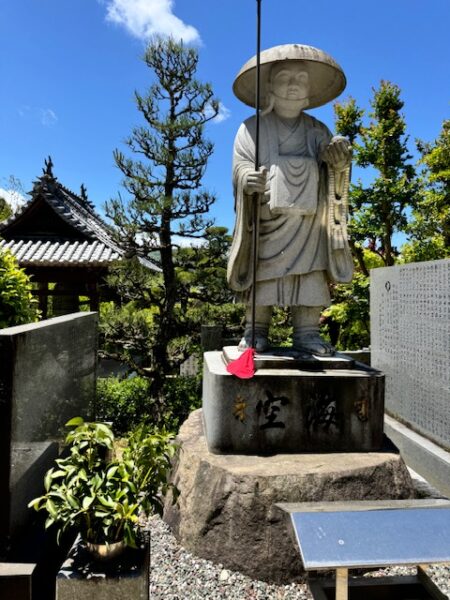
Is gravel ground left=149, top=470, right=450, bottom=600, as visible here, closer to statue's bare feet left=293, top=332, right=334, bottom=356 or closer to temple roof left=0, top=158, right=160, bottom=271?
statue's bare feet left=293, top=332, right=334, bottom=356

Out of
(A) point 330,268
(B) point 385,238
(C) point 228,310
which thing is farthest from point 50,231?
A: (A) point 330,268

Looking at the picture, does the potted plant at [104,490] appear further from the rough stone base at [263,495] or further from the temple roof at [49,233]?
the temple roof at [49,233]

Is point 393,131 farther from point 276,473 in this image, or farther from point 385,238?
point 276,473

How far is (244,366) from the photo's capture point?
324cm

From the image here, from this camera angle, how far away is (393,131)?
11109mm

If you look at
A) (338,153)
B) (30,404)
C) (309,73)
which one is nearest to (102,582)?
(30,404)

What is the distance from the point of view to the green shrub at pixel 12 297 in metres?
3.85

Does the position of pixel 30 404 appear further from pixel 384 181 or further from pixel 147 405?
pixel 384 181

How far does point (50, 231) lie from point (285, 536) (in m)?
11.5

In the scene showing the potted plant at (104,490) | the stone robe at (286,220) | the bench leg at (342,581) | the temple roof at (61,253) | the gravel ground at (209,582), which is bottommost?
the gravel ground at (209,582)

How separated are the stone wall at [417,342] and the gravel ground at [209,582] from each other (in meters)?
2.18

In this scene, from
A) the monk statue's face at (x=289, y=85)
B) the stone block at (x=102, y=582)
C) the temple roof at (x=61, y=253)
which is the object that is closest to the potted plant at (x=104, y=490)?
the stone block at (x=102, y=582)

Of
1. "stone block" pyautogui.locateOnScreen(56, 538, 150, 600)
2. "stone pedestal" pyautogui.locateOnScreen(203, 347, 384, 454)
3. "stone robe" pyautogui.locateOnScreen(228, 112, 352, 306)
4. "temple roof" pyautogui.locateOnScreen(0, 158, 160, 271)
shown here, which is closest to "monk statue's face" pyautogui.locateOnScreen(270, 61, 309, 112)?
"stone robe" pyautogui.locateOnScreen(228, 112, 352, 306)

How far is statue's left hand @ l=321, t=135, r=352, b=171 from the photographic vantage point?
3525mm
